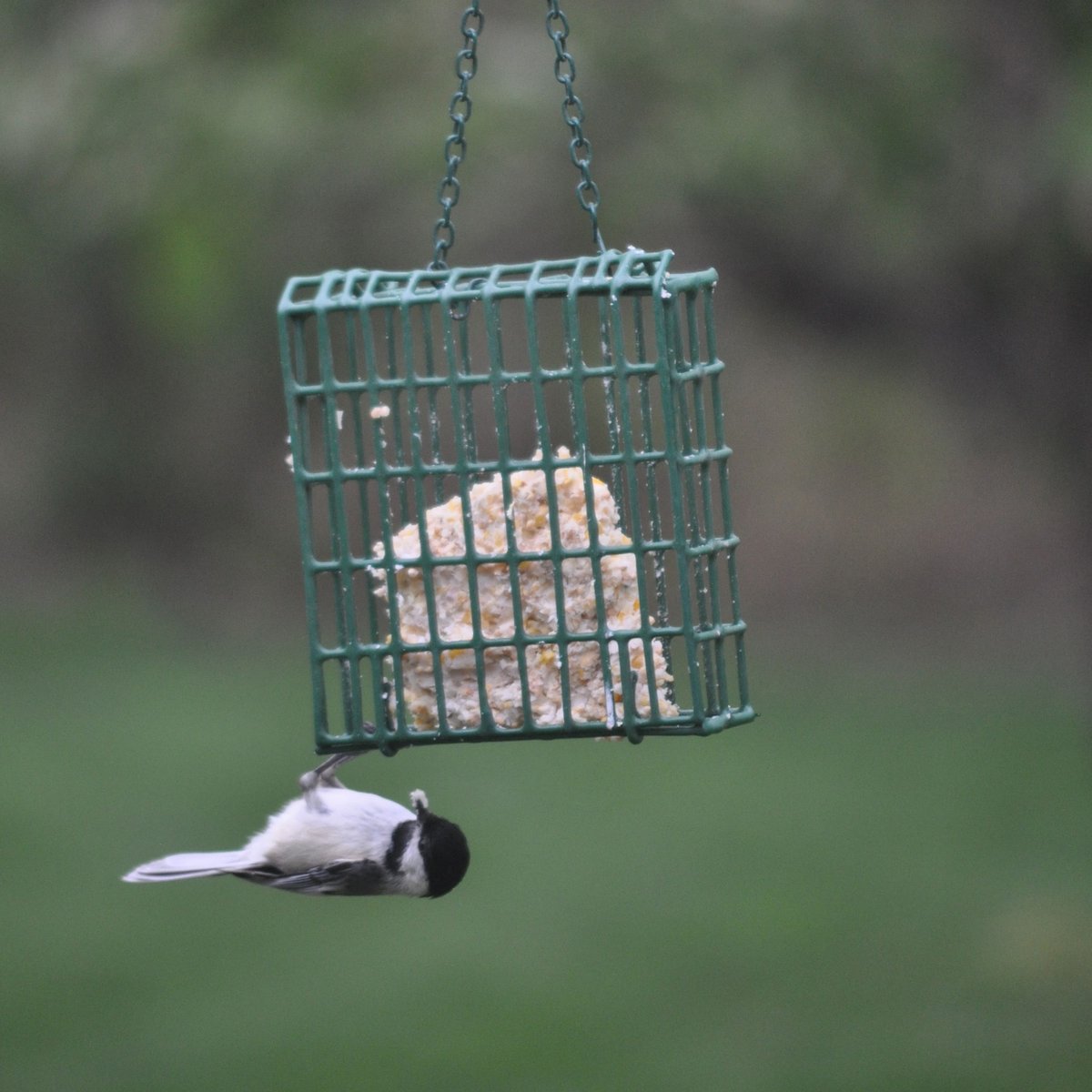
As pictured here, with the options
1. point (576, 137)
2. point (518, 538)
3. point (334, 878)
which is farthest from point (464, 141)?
point (334, 878)

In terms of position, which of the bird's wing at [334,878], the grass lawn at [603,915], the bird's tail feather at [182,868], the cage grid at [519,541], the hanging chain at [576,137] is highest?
the hanging chain at [576,137]

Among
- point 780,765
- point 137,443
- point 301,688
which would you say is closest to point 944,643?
point 780,765

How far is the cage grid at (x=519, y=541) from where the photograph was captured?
148 inches

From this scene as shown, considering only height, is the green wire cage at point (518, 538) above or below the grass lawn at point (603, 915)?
above

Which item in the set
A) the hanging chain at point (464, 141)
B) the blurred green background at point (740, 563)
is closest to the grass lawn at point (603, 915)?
the blurred green background at point (740, 563)

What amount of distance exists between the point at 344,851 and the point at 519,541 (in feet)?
3.33

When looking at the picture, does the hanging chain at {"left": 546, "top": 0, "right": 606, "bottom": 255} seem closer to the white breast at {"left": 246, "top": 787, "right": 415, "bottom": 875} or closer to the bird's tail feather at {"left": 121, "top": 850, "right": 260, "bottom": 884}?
the white breast at {"left": 246, "top": 787, "right": 415, "bottom": 875}

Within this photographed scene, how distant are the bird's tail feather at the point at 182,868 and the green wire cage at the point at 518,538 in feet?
1.91

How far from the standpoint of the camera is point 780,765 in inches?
537

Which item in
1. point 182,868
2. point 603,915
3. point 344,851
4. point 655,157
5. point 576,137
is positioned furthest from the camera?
point 603,915

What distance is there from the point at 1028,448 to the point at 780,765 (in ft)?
20.0

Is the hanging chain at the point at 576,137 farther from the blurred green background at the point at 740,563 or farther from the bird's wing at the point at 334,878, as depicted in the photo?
the bird's wing at the point at 334,878

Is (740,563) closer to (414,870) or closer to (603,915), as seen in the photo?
(603,915)

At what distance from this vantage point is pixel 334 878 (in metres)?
4.49
